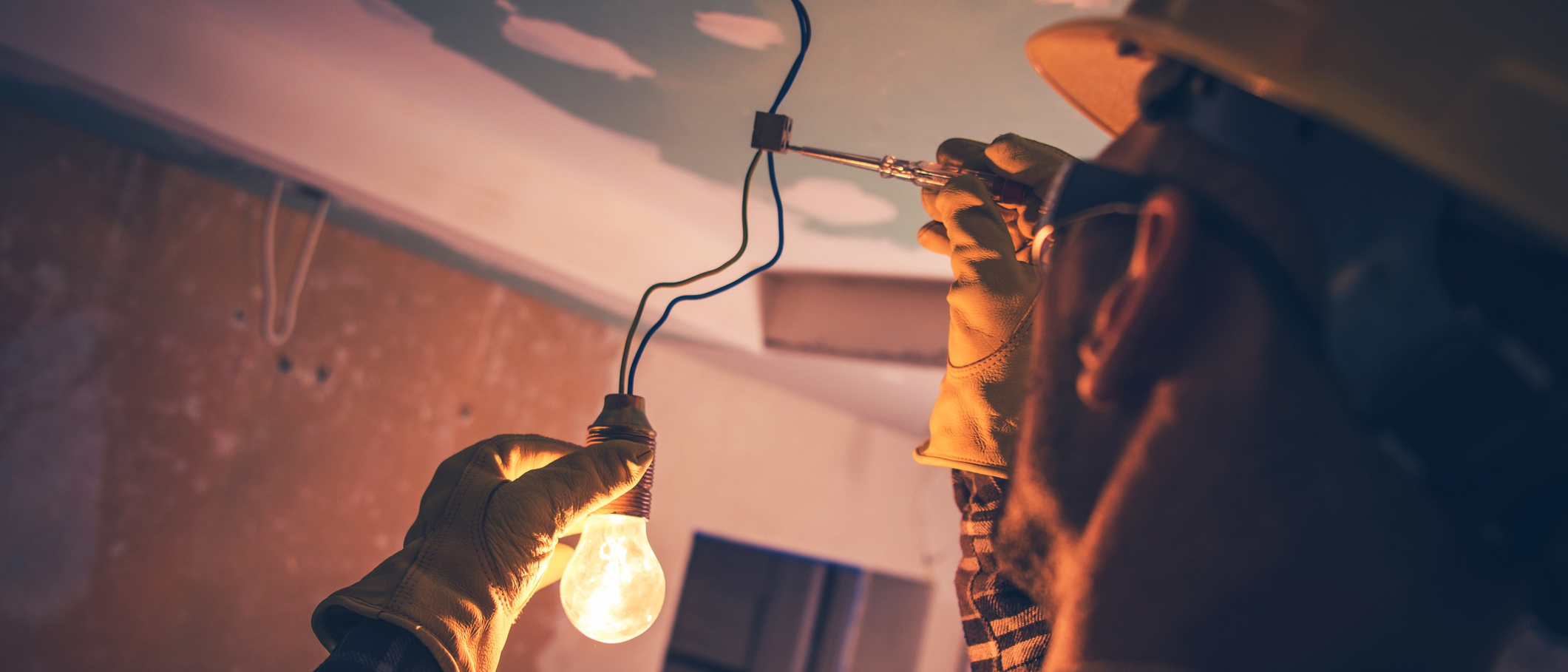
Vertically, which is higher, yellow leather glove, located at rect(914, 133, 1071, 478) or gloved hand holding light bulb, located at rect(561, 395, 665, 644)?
yellow leather glove, located at rect(914, 133, 1071, 478)

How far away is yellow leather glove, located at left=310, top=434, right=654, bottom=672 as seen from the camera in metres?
0.74

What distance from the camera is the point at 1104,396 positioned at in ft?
1.46

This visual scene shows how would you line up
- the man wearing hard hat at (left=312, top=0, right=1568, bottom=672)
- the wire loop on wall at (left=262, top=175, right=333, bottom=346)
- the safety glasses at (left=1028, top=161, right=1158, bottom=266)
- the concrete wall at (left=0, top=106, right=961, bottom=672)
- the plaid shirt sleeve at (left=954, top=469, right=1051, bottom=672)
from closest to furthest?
the man wearing hard hat at (left=312, top=0, right=1568, bottom=672) → the safety glasses at (left=1028, top=161, right=1158, bottom=266) → the plaid shirt sleeve at (left=954, top=469, right=1051, bottom=672) → the concrete wall at (left=0, top=106, right=961, bottom=672) → the wire loop on wall at (left=262, top=175, right=333, bottom=346)

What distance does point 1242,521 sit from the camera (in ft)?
1.28

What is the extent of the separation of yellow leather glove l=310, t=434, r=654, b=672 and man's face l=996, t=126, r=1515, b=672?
0.51 metres

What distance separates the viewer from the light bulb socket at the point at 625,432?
2.78ft

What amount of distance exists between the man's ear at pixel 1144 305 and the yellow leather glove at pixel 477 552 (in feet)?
1.76

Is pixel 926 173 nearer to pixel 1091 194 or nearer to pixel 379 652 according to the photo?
pixel 1091 194

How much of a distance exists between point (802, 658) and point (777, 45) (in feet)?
17.5

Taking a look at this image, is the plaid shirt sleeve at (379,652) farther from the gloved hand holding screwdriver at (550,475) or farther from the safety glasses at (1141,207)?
the safety glasses at (1141,207)

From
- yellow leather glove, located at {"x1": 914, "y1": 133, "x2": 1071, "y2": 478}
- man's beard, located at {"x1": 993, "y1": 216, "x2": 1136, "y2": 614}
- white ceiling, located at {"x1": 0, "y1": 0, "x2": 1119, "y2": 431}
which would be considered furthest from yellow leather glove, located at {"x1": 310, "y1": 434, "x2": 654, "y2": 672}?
white ceiling, located at {"x1": 0, "y1": 0, "x2": 1119, "y2": 431}

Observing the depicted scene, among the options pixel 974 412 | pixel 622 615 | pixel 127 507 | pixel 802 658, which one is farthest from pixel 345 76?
pixel 802 658

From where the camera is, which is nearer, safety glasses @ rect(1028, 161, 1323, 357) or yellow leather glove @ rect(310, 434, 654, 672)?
safety glasses @ rect(1028, 161, 1323, 357)

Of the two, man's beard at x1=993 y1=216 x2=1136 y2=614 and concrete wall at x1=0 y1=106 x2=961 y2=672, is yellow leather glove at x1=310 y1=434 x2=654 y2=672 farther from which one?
concrete wall at x1=0 y1=106 x2=961 y2=672
